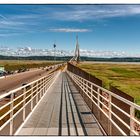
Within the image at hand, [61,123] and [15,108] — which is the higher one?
[61,123]

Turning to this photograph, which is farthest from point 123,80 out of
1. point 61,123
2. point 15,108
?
point 61,123

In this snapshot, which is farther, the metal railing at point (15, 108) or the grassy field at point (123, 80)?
the grassy field at point (123, 80)

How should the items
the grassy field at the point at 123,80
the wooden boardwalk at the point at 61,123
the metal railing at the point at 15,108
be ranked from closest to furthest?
the metal railing at the point at 15,108, the wooden boardwalk at the point at 61,123, the grassy field at the point at 123,80

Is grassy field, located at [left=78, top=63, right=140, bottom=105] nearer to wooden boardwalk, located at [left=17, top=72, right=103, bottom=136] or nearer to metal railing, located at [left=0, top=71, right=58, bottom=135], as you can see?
metal railing, located at [left=0, top=71, right=58, bottom=135]

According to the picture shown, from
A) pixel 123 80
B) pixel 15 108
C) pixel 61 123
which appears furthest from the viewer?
pixel 123 80

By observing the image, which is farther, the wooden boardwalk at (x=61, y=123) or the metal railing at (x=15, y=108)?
the wooden boardwalk at (x=61, y=123)

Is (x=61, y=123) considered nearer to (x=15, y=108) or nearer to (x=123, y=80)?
(x=15, y=108)

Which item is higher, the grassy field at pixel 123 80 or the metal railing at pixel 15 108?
→ the metal railing at pixel 15 108

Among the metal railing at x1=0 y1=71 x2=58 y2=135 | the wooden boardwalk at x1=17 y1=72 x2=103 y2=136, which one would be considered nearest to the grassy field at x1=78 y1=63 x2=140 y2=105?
the metal railing at x1=0 y1=71 x2=58 y2=135

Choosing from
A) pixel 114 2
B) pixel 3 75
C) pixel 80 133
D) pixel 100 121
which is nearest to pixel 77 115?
pixel 100 121

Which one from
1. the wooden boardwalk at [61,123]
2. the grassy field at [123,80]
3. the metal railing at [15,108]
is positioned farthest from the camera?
the grassy field at [123,80]

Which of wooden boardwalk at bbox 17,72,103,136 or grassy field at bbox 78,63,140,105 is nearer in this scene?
wooden boardwalk at bbox 17,72,103,136

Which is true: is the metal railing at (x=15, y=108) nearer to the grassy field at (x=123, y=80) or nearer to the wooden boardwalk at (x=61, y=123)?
the wooden boardwalk at (x=61, y=123)

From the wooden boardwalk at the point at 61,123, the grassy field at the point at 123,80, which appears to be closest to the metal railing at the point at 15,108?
the wooden boardwalk at the point at 61,123
